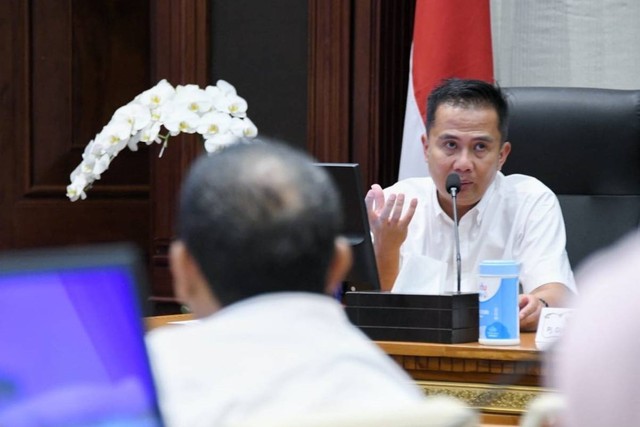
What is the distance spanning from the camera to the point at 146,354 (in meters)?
0.96

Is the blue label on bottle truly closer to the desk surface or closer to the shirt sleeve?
the desk surface

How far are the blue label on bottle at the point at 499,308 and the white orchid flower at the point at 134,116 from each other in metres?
0.89

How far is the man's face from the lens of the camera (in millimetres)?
3268

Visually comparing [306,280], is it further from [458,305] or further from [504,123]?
[504,123]

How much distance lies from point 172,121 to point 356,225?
49cm

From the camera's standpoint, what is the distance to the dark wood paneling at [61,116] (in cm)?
462

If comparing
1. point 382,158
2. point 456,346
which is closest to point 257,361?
point 456,346

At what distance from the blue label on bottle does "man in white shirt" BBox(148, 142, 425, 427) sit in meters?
1.40

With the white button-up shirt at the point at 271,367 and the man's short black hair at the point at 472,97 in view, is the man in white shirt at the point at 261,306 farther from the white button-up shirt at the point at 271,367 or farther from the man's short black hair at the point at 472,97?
the man's short black hair at the point at 472,97

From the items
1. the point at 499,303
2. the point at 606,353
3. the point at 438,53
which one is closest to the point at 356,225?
the point at 499,303

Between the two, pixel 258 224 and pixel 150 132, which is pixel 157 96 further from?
Answer: pixel 258 224

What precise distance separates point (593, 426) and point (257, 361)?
355 mm

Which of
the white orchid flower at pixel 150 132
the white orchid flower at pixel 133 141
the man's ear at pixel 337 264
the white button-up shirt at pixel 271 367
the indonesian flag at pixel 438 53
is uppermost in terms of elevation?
the indonesian flag at pixel 438 53

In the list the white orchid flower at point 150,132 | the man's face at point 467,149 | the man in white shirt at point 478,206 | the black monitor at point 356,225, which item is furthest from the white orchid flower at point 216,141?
the man's face at point 467,149
